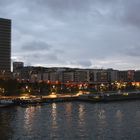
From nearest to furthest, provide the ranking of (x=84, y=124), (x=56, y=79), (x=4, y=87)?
(x=84, y=124) < (x=4, y=87) < (x=56, y=79)

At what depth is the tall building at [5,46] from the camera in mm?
134500

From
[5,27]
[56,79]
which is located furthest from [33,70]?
[5,27]

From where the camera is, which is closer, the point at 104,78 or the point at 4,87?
the point at 4,87

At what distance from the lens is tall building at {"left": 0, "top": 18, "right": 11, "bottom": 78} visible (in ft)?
441

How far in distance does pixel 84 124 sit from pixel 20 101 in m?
33.9

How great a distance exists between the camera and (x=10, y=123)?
41.8 meters

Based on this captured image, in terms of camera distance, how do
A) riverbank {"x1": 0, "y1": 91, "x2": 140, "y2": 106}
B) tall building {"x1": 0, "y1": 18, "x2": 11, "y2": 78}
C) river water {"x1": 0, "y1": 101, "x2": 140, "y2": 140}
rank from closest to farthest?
1. river water {"x1": 0, "y1": 101, "x2": 140, "y2": 140}
2. riverbank {"x1": 0, "y1": 91, "x2": 140, "y2": 106}
3. tall building {"x1": 0, "y1": 18, "x2": 11, "y2": 78}

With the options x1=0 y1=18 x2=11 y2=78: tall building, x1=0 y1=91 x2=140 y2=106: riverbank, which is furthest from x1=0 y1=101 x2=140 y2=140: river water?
x1=0 y1=18 x2=11 y2=78: tall building

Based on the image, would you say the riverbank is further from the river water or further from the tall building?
the tall building

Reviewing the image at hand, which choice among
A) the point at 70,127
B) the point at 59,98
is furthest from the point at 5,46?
the point at 70,127

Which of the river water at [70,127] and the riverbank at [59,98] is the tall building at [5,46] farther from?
the river water at [70,127]

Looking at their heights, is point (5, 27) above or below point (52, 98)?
above

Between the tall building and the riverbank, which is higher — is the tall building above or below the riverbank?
above

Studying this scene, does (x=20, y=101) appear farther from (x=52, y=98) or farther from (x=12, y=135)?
(x=12, y=135)
